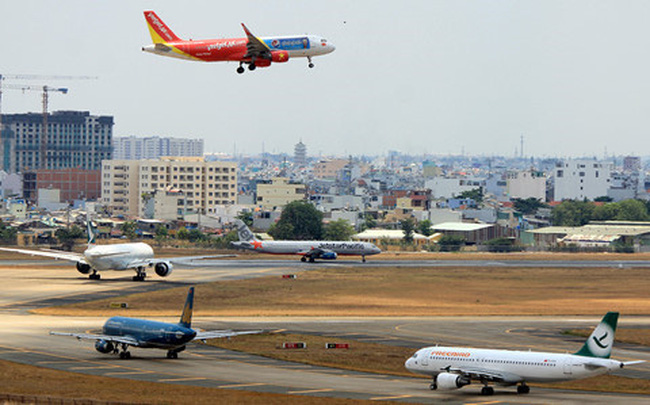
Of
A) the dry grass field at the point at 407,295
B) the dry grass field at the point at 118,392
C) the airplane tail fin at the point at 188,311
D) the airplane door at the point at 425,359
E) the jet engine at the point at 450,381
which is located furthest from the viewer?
the dry grass field at the point at 407,295

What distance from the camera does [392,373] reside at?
86.6 m

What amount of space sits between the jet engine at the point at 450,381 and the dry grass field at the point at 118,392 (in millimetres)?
8568

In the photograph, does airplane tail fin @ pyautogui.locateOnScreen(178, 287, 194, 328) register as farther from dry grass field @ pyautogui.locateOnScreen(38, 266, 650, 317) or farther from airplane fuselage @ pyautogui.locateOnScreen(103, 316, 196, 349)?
dry grass field @ pyautogui.locateOnScreen(38, 266, 650, 317)

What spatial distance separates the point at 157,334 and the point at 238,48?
24746 mm

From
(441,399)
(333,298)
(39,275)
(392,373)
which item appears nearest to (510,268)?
(333,298)

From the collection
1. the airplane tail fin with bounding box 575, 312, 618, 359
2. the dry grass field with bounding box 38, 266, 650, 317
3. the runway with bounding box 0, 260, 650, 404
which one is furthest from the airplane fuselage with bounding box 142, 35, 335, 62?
the dry grass field with bounding box 38, 266, 650, 317

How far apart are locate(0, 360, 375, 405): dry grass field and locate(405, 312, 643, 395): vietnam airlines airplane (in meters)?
10.3

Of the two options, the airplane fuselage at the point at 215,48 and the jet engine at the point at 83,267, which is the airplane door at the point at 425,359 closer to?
the airplane fuselage at the point at 215,48

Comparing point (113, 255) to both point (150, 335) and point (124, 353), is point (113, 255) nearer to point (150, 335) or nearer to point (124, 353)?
point (124, 353)

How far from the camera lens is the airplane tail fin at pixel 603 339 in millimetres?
73875

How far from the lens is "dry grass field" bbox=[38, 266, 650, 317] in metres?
131

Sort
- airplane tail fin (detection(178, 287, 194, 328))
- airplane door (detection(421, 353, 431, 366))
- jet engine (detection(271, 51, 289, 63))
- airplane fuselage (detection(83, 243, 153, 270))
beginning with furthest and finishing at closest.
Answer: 1. airplane fuselage (detection(83, 243, 153, 270))
2. airplane tail fin (detection(178, 287, 194, 328))
3. jet engine (detection(271, 51, 289, 63))
4. airplane door (detection(421, 353, 431, 366))

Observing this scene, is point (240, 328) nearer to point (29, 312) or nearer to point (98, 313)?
point (98, 313)

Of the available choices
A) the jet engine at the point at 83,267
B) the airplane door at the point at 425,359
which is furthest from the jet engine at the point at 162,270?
the airplane door at the point at 425,359
